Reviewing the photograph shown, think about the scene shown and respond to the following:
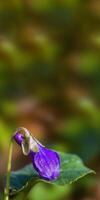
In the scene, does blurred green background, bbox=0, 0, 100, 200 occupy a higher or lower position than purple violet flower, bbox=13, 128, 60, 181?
higher

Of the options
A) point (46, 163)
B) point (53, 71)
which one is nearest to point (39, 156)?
point (46, 163)

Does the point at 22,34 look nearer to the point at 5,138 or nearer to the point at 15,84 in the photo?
the point at 15,84

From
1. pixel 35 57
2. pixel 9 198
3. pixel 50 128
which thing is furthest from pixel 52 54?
pixel 9 198

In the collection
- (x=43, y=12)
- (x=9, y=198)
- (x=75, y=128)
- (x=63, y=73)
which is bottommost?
(x=9, y=198)

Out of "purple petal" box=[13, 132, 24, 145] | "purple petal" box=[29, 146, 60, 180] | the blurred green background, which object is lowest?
"purple petal" box=[29, 146, 60, 180]

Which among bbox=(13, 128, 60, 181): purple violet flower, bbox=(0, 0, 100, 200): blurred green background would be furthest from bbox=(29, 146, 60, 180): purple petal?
bbox=(0, 0, 100, 200): blurred green background

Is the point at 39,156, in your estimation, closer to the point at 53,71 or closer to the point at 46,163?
the point at 46,163

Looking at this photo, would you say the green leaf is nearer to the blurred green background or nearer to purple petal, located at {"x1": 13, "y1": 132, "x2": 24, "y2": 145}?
purple petal, located at {"x1": 13, "y1": 132, "x2": 24, "y2": 145}
